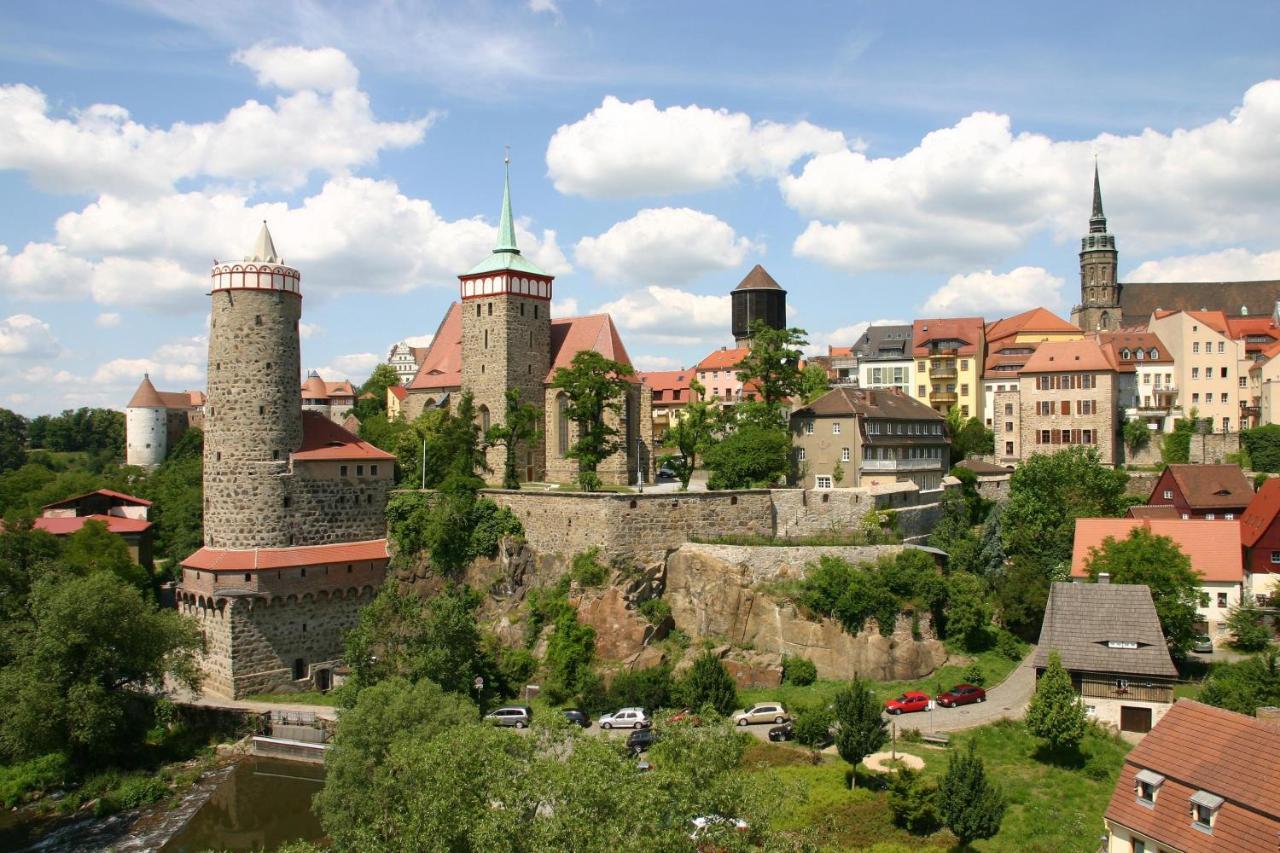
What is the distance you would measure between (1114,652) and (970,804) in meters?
11.0

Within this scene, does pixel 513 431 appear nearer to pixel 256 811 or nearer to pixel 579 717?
pixel 579 717

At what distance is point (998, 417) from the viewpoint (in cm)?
6238

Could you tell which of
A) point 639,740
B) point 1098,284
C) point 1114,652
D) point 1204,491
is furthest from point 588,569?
point 1098,284

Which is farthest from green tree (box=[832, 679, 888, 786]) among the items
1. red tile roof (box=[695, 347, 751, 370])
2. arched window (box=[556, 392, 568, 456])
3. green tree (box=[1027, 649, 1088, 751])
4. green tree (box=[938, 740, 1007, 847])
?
red tile roof (box=[695, 347, 751, 370])

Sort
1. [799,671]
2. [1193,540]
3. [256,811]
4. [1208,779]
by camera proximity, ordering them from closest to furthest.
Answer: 1. [1208,779]
2. [256,811]
3. [799,671]
4. [1193,540]

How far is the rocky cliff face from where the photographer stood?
3606cm

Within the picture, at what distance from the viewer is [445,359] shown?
5681 cm

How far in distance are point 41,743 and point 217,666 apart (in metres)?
7.08

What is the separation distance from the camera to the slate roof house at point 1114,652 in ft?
101

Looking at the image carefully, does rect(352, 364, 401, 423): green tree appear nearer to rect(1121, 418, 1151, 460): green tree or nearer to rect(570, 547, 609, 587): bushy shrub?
rect(570, 547, 609, 587): bushy shrub

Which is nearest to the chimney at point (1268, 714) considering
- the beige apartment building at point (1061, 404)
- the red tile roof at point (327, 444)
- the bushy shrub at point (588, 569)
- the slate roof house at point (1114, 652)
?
the slate roof house at point (1114, 652)

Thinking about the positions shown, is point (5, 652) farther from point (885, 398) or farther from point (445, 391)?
point (885, 398)

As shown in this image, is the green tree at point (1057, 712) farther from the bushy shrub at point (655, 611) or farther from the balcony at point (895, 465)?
the balcony at point (895, 465)

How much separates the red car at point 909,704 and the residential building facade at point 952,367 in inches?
1460
